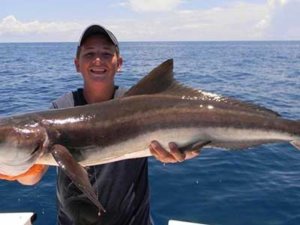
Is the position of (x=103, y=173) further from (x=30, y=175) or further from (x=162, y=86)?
(x=162, y=86)

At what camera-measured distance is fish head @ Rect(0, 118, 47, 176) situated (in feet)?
12.6

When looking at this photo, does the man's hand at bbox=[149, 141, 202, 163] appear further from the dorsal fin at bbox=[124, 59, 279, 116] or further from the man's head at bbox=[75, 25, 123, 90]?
the man's head at bbox=[75, 25, 123, 90]

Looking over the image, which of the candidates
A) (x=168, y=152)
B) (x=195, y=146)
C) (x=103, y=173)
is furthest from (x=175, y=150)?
(x=103, y=173)

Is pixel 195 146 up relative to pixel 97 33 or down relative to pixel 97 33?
down

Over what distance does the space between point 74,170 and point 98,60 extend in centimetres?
125

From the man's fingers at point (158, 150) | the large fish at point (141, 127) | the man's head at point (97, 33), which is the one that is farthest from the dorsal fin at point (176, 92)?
the man's head at point (97, 33)

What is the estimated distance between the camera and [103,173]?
4.15 m

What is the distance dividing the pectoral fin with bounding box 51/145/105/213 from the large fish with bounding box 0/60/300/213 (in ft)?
0.23

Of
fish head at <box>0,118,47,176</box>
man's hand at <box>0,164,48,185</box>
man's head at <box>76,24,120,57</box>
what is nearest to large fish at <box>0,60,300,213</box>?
fish head at <box>0,118,47,176</box>

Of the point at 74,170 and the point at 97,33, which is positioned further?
the point at 97,33

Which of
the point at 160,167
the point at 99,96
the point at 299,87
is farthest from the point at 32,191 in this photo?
the point at 299,87

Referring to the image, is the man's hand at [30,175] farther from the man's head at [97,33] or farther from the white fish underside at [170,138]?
the man's head at [97,33]

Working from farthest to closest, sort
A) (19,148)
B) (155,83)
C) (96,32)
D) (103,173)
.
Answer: (96,32) < (103,173) < (155,83) < (19,148)

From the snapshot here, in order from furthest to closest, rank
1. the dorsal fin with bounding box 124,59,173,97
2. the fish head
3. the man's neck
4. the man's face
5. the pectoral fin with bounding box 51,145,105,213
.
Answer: the man's neck, the man's face, the dorsal fin with bounding box 124,59,173,97, the fish head, the pectoral fin with bounding box 51,145,105,213
